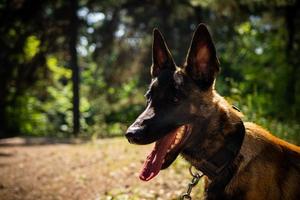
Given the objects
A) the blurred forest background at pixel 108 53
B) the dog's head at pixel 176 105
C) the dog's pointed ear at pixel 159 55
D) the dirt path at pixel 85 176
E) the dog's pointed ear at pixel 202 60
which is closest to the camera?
the dog's head at pixel 176 105

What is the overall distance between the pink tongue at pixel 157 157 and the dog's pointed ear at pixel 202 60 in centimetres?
51

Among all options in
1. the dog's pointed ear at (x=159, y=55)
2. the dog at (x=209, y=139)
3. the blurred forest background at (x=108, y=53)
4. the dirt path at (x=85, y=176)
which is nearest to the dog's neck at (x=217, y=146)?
the dog at (x=209, y=139)

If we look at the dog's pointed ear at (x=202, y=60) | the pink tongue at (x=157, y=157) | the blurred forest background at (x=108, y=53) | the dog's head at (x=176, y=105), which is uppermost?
the dog's pointed ear at (x=202, y=60)

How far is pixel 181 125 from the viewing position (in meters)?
3.42

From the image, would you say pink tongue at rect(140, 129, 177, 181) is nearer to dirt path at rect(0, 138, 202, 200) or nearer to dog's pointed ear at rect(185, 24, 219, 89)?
dog's pointed ear at rect(185, 24, 219, 89)

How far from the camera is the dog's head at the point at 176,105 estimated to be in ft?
11.1

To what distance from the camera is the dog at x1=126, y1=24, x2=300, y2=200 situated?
3314 mm

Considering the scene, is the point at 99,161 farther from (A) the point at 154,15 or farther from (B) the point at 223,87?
(A) the point at 154,15

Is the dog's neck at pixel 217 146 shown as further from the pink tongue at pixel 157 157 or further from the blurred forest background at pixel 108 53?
the blurred forest background at pixel 108 53

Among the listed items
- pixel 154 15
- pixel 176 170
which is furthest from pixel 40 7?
pixel 176 170

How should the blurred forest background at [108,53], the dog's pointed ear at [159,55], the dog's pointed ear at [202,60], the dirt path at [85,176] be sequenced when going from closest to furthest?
the dog's pointed ear at [202,60] < the dog's pointed ear at [159,55] < the dirt path at [85,176] < the blurred forest background at [108,53]

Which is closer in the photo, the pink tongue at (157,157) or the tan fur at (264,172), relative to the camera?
the tan fur at (264,172)

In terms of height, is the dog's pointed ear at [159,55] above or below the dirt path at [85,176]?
above

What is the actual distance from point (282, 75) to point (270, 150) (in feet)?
38.0
